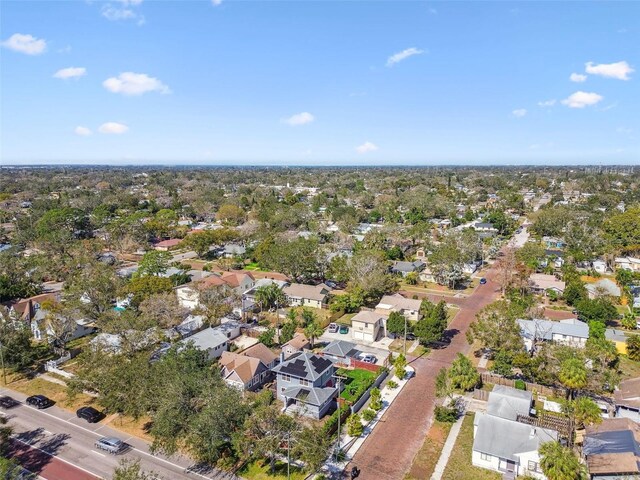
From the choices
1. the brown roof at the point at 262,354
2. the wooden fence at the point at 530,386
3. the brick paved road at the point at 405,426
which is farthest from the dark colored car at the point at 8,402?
the wooden fence at the point at 530,386

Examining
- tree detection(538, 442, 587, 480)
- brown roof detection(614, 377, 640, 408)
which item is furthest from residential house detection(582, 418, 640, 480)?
brown roof detection(614, 377, 640, 408)

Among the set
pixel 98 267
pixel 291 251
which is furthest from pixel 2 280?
pixel 291 251

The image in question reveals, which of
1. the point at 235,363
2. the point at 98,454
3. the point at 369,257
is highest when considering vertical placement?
the point at 369,257

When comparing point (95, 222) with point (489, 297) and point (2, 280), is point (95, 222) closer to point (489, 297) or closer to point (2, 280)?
point (2, 280)

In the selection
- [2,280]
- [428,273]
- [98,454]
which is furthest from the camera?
[428,273]

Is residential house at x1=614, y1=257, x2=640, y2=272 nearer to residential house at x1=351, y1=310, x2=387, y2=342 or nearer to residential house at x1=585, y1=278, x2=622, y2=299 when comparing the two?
residential house at x1=585, y1=278, x2=622, y2=299

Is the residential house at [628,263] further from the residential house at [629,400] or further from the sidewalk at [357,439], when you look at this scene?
the sidewalk at [357,439]

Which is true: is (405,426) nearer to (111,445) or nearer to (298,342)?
(298,342)
